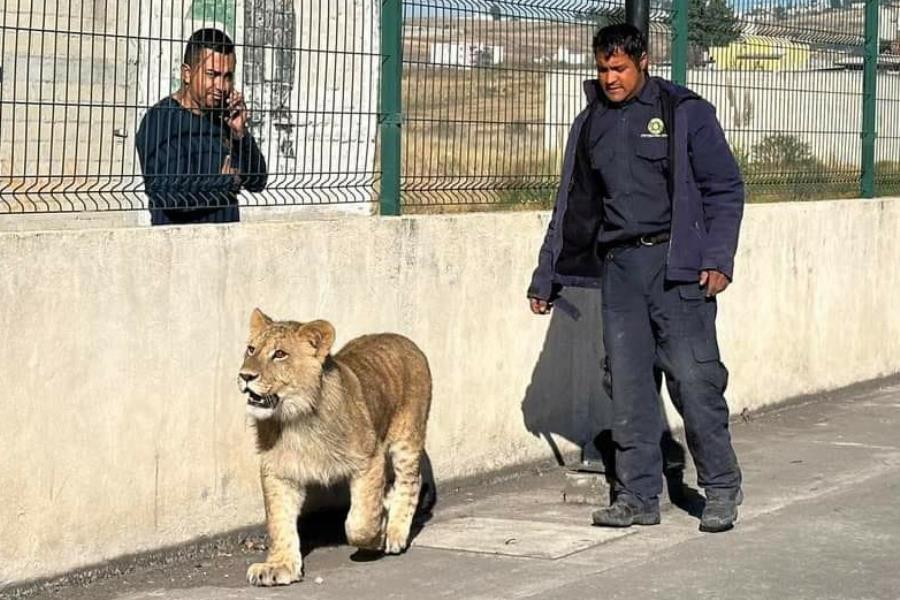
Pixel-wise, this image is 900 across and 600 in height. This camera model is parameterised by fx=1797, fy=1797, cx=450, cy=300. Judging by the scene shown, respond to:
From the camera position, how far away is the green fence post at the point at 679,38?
442 inches

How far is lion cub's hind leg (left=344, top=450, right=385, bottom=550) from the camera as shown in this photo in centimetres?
753

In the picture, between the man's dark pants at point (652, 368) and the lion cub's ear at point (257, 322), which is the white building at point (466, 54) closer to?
the man's dark pants at point (652, 368)

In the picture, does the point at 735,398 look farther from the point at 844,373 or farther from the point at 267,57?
the point at 267,57

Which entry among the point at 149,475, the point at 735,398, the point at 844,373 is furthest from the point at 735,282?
the point at 149,475

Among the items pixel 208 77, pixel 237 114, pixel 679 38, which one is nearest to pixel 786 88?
pixel 679 38

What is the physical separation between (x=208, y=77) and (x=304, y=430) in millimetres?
1797

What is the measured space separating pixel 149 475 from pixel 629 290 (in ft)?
7.94

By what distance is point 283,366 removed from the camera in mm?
7352

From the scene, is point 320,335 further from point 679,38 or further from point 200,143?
point 679,38

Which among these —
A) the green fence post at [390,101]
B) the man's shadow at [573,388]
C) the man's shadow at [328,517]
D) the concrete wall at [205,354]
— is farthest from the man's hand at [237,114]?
the man's shadow at [573,388]

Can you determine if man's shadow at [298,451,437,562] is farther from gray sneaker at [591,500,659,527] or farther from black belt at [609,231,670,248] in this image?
black belt at [609,231,670,248]

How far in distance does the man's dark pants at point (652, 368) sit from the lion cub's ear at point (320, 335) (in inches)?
66.5

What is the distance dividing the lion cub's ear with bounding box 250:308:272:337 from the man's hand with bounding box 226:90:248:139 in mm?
1247

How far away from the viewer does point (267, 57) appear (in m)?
8.61
